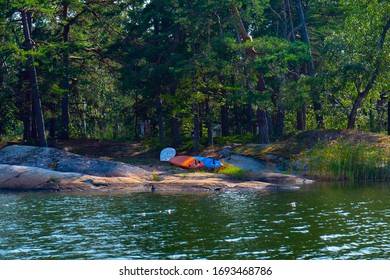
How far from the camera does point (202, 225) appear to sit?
16984 millimetres

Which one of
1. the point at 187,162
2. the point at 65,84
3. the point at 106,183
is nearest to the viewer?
the point at 106,183

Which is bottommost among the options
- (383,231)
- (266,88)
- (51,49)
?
(383,231)

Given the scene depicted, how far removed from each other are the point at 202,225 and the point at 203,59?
18671 millimetres

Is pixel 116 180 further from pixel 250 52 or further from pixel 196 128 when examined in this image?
pixel 250 52

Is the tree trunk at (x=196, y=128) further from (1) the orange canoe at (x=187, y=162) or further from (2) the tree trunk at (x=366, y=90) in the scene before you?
(2) the tree trunk at (x=366, y=90)

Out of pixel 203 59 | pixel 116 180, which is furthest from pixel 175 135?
pixel 116 180

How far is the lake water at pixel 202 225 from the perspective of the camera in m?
13.6

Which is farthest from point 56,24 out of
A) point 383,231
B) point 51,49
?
point 383,231

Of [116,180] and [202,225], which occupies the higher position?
[116,180]

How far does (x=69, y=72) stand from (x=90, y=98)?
7.59 metres

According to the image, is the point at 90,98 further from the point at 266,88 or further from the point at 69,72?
the point at 266,88

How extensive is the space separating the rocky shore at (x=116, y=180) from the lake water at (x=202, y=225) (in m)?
2.64
